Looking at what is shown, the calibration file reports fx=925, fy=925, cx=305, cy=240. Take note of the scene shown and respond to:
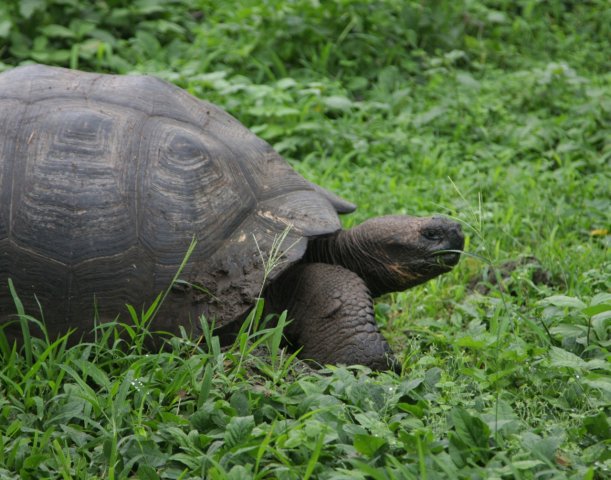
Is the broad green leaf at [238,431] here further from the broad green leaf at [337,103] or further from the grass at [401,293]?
the broad green leaf at [337,103]

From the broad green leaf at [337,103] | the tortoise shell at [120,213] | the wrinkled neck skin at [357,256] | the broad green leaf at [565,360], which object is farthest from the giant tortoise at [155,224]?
the broad green leaf at [337,103]

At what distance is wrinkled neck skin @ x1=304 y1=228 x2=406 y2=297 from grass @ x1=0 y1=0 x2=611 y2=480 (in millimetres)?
290

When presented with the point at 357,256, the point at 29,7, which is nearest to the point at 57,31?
the point at 29,7

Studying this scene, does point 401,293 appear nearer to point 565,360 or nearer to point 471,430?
point 565,360

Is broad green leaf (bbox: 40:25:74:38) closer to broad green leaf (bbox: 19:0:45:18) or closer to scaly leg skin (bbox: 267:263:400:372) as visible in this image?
broad green leaf (bbox: 19:0:45:18)

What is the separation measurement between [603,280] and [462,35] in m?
4.43

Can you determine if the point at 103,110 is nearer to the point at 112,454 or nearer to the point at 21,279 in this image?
the point at 21,279

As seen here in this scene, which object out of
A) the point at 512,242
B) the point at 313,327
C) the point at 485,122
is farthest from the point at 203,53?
the point at 313,327

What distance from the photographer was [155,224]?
3879 mm

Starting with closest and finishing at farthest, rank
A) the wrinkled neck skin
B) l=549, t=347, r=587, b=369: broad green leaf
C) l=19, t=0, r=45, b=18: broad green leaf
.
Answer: l=549, t=347, r=587, b=369: broad green leaf, the wrinkled neck skin, l=19, t=0, r=45, b=18: broad green leaf

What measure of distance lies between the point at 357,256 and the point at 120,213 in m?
1.20

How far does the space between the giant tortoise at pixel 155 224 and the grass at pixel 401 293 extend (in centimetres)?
18

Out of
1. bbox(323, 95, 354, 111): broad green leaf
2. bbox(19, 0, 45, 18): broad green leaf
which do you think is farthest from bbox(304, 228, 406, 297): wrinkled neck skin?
bbox(19, 0, 45, 18): broad green leaf

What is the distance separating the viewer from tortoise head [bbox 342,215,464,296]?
14.0 feet
